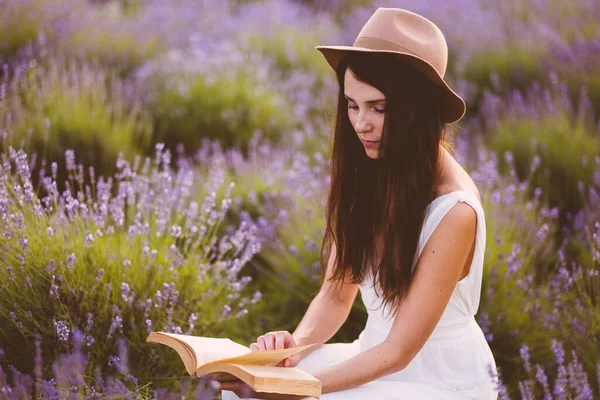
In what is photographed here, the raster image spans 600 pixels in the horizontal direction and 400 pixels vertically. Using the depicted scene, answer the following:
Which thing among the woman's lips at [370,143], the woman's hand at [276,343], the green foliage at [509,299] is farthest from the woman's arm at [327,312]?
the green foliage at [509,299]

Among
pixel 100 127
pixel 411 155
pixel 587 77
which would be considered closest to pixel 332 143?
pixel 411 155

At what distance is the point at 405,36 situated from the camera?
2.27 meters

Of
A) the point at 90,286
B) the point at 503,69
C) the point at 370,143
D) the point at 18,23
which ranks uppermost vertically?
the point at 18,23

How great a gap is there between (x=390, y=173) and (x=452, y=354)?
0.53 meters

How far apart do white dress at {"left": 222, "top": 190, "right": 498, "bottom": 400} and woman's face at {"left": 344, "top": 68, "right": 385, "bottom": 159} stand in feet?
0.79

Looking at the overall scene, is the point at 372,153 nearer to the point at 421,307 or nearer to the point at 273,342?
the point at 421,307

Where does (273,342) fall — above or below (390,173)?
below

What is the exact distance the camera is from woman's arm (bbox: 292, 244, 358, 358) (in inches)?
101

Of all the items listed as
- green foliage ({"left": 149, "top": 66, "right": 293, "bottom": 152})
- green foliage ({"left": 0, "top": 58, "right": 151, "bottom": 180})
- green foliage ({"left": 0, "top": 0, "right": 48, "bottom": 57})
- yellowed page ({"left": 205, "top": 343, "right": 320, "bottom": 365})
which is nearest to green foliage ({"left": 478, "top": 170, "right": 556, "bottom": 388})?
yellowed page ({"left": 205, "top": 343, "right": 320, "bottom": 365})

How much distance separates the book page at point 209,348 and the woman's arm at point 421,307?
9.1 inches

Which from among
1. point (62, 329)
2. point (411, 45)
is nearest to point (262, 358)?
point (62, 329)

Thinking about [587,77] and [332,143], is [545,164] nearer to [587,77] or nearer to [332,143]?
[587,77]

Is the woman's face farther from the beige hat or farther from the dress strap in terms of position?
the dress strap

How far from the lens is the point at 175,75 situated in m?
6.12
